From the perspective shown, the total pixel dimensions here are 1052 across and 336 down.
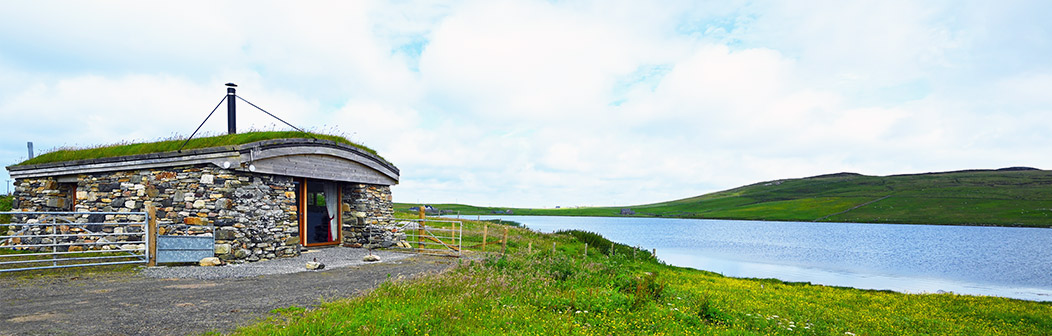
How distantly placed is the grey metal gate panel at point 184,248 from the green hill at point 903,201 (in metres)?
82.1

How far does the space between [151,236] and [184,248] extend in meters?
0.98

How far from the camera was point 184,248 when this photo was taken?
15383 millimetres

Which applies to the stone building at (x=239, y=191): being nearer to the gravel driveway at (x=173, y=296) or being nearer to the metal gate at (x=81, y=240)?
the metal gate at (x=81, y=240)

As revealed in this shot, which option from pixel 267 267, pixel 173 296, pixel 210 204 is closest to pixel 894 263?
pixel 267 267

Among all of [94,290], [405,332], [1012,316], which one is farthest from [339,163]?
[1012,316]

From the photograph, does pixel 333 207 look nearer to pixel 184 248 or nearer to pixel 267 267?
pixel 267 267

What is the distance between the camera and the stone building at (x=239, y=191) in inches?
637

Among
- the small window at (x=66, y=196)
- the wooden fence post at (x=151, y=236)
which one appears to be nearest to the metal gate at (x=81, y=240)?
the wooden fence post at (x=151, y=236)

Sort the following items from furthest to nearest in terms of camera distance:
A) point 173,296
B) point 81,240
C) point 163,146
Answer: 1. point 163,146
2. point 81,240
3. point 173,296

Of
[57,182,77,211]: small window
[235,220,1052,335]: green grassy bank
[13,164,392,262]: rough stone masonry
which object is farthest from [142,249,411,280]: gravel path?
[57,182,77,211]: small window

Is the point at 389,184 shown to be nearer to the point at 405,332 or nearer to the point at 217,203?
the point at 217,203

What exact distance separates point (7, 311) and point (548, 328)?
9.36m

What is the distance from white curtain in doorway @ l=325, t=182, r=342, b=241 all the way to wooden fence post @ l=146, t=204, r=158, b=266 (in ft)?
21.2

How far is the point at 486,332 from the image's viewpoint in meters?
7.68
